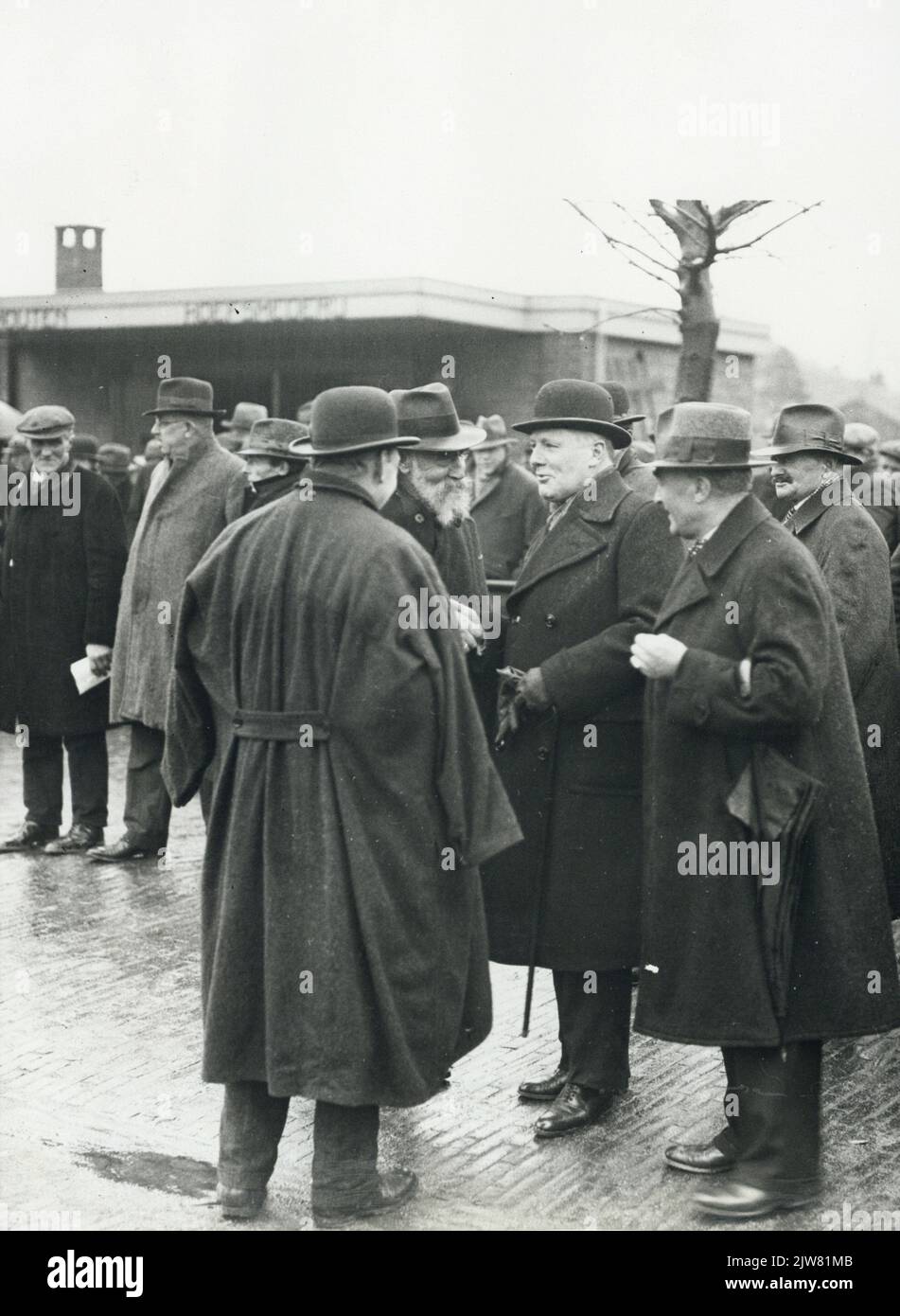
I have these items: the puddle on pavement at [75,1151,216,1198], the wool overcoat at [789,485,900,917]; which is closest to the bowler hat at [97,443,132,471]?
the wool overcoat at [789,485,900,917]

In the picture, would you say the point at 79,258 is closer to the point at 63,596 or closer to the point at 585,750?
the point at 63,596

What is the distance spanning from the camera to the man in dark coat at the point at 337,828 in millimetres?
4387

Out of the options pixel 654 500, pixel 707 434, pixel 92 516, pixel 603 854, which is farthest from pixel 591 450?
pixel 92 516

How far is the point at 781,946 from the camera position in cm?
452

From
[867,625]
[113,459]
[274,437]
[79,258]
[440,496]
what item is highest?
[79,258]

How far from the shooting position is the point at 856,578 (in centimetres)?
618

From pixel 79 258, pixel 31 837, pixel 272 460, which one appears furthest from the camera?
pixel 79 258

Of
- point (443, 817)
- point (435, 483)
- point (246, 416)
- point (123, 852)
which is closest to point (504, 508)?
point (123, 852)

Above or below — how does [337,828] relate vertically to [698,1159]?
above

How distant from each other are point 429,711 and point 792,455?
252 cm

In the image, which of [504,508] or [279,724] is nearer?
[279,724]

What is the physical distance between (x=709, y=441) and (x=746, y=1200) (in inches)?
82.0

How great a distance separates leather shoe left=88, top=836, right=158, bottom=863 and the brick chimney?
15.8 m

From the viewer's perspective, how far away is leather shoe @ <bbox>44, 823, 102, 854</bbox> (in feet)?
29.7
